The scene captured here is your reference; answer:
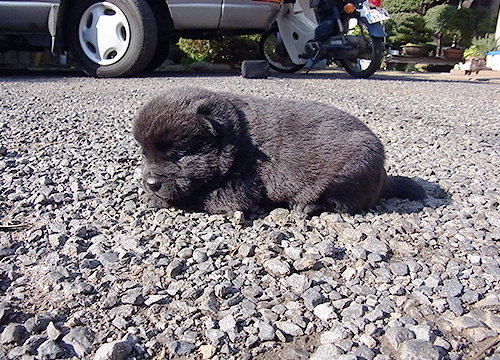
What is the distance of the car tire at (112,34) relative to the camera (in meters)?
6.48

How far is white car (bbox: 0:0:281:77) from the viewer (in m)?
6.49

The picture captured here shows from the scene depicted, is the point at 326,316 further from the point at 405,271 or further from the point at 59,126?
the point at 59,126

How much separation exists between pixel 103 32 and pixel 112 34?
13cm

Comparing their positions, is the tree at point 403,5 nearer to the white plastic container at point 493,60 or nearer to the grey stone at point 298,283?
the white plastic container at point 493,60

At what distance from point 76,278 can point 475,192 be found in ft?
8.37

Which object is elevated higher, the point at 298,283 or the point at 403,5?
the point at 403,5

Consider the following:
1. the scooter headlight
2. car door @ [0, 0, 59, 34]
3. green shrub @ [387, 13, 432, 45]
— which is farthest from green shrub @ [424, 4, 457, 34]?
car door @ [0, 0, 59, 34]

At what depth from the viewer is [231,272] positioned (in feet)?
6.36

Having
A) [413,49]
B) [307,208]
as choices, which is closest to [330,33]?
[307,208]

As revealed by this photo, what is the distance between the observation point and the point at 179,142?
2312 millimetres

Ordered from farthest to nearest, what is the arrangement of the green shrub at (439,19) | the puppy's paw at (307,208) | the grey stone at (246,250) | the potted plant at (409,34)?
the green shrub at (439,19)
the potted plant at (409,34)
the puppy's paw at (307,208)
the grey stone at (246,250)

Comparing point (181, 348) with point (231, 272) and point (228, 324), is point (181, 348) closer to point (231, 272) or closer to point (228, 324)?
point (228, 324)

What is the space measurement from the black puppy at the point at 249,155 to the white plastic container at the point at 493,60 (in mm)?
14055

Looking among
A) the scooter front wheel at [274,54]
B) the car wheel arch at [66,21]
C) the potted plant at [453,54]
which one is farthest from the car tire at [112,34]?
the potted plant at [453,54]
